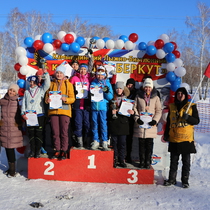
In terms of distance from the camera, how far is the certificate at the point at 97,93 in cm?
405

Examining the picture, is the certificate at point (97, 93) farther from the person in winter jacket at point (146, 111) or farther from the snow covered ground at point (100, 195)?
the snow covered ground at point (100, 195)

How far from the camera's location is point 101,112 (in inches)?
162

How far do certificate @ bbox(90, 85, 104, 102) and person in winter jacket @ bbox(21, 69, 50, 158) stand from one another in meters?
0.88

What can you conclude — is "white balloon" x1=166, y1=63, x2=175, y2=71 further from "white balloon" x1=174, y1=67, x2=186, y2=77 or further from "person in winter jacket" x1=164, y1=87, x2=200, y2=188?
"person in winter jacket" x1=164, y1=87, x2=200, y2=188

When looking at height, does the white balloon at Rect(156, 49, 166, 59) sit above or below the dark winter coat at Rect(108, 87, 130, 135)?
above

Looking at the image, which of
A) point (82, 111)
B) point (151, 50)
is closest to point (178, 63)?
point (151, 50)

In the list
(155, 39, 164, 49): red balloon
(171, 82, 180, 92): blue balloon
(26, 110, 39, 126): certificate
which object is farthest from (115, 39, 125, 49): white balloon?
(26, 110, 39, 126): certificate

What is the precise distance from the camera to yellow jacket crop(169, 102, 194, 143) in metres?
3.79

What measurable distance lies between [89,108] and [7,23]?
64.6 ft

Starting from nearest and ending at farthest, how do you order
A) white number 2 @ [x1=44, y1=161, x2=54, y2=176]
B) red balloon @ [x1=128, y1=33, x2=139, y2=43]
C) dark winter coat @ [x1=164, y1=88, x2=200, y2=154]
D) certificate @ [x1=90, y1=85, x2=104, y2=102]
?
dark winter coat @ [x1=164, y1=88, x2=200, y2=154], certificate @ [x1=90, y1=85, x2=104, y2=102], white number 2 @ [x1=44, y1=161, x2=54, y2=176], red balloon @ [x1=128, y1=33, x2=139, y2=43]

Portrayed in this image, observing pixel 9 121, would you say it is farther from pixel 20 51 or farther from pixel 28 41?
pixel 28 41

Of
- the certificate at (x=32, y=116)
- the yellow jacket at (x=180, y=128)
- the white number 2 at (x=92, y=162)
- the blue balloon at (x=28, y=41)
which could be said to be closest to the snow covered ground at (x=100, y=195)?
the white number 2 at (x=92, y=162)

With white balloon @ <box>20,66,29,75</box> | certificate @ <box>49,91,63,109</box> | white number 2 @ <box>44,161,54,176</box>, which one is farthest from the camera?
white balloon @ <box>20,66,29,75</box>

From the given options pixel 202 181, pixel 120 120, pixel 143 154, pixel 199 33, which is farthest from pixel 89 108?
pixel 199 33
